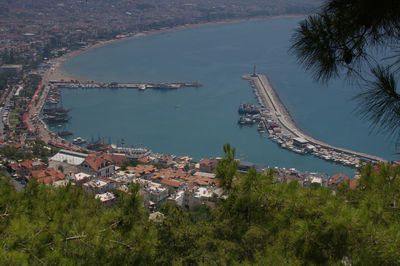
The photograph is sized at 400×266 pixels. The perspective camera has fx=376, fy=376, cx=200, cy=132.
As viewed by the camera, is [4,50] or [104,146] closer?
[104,146]

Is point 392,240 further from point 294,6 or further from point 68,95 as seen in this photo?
point 294,6

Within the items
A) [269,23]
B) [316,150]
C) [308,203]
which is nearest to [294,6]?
[269,23]

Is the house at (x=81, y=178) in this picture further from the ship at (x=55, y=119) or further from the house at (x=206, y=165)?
the ship at (x=55, y=119)

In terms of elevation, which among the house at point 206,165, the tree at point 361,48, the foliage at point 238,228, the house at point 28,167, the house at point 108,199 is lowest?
the house at point 28,167

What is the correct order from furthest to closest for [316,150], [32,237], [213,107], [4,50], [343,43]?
[4,50]
[213,107]
[316,150]
[32,237]
[343,43]

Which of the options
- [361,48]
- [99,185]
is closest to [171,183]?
[99,185]

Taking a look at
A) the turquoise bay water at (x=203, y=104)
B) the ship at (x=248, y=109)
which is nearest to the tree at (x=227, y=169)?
the turquoise bay water at (x=203, y=104)
